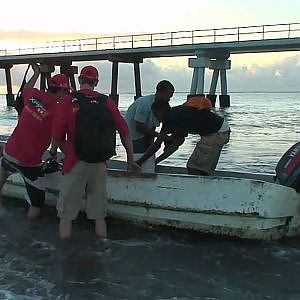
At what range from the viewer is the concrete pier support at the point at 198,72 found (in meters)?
41.6

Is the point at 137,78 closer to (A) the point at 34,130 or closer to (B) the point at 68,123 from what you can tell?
(A) the point at 34,130

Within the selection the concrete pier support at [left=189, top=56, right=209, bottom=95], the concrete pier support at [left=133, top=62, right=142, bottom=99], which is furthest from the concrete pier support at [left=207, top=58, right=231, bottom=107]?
the concrete pier support at [left=133, top=62, right=142, bottom=99]

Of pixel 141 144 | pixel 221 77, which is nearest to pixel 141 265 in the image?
pixel 141 144

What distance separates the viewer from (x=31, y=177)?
262 inches

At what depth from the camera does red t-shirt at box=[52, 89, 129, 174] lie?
5.64 metres

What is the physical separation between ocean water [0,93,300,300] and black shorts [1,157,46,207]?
0.36 metres

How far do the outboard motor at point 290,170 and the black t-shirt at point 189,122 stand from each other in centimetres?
94

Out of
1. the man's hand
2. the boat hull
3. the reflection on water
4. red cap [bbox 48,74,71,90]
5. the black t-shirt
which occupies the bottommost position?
the reflection on water

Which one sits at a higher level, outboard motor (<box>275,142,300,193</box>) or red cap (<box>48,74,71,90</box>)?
red cap (<box>48,74,71,90</box>)

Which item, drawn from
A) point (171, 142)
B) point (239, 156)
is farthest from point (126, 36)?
point (171, 142)

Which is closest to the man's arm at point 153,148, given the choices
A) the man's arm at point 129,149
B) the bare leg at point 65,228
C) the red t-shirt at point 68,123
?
the man's arm at point 129,149

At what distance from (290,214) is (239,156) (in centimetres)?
897

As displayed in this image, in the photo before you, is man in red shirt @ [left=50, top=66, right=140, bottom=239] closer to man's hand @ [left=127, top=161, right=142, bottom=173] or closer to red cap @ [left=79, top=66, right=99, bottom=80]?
red cap @ [left=79, top=66, right=99, bottom=80]

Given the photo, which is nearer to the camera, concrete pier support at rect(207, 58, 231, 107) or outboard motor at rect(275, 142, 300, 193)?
outboard motor at rect(275, 142, 300, 193)
